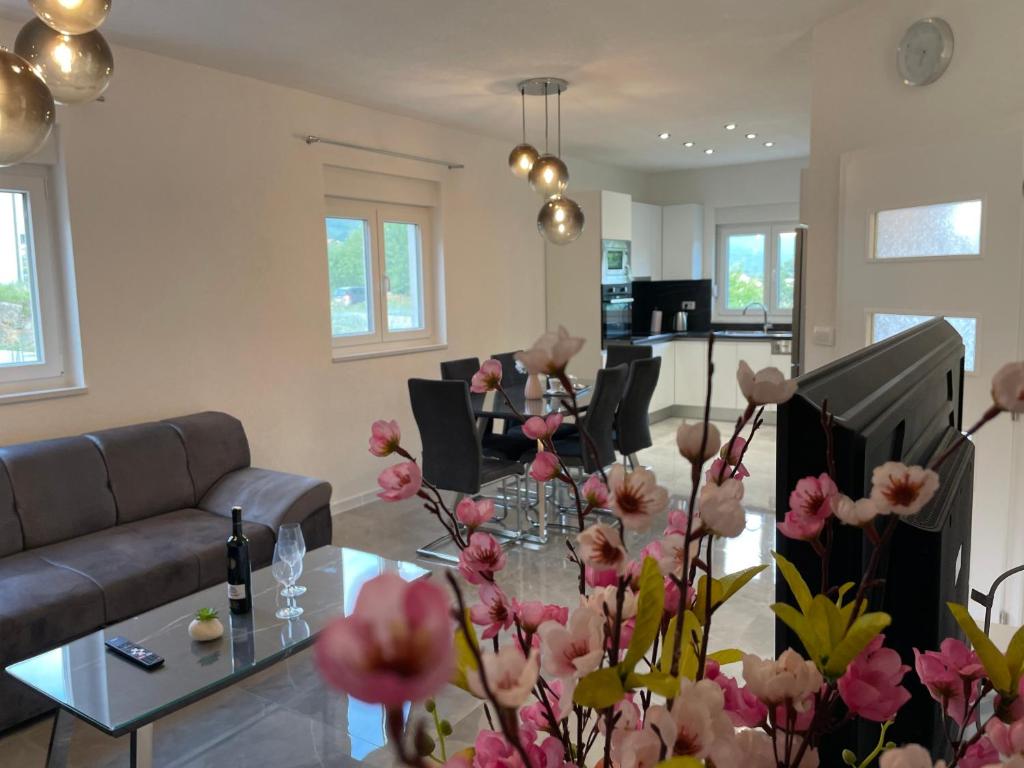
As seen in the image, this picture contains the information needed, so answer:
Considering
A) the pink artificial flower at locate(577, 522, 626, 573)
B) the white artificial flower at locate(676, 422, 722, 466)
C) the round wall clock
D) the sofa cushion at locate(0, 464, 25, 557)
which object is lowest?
the sofa cushion at locate(0, 464, 25, 557)

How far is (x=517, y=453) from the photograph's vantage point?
4.64 m

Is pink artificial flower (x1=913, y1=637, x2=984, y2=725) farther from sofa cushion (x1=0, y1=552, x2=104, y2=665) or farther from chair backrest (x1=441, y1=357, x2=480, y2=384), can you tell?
chair backrest (x1=441, y1=357, x2=480, y2=384)

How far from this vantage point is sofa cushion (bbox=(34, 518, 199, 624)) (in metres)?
2.92

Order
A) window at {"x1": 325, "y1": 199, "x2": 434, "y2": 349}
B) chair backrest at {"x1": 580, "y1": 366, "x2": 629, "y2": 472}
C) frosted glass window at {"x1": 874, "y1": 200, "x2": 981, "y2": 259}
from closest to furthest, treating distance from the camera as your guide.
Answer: frosted glass window at {"x1": 874, "y1": 200, "x2": 981, "y2": 259}, chair backrest at {"x1": 580, "y1": 366, "x2": 629, "y2": 472}, window at {"x1": 325, "y1": 199, "x2": 434, "y2": 349}

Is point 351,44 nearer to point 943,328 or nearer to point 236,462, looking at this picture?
point 236,462

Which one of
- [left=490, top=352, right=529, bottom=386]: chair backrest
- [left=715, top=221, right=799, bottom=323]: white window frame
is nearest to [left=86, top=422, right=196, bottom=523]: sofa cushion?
[left=490, top=352, right=529, bottom=386]: chair backrest

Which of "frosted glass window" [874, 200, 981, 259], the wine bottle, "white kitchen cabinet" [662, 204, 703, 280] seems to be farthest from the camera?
"white kitchen cabinet" [662, 204, 703, 280]

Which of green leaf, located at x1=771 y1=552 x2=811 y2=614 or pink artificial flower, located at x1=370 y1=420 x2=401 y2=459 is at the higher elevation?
pink artificial flower, located at x1=370 y1=420 x2=401 y2=459

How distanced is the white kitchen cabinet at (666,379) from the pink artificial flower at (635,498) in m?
7.55

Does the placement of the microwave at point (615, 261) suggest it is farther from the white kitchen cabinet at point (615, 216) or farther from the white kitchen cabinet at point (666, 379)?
the white kitchen cabinet at point (666, 379)

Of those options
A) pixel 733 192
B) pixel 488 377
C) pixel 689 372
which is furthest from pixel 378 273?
pixel 488 377

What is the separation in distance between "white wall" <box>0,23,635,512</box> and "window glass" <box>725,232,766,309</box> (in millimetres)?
3805

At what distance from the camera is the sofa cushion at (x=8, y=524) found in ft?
10.3

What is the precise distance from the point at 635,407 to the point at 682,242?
13.6ft
